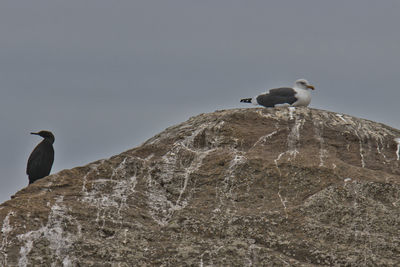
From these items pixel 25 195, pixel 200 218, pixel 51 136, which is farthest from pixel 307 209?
pixel 51 136

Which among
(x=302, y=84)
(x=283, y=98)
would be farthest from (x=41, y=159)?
(x=302, y=84)

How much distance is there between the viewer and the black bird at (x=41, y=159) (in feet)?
56.1

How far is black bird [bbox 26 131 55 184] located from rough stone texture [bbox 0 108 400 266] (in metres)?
3.91

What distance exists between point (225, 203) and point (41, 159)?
6228mm

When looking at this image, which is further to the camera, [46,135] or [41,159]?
[46,135]

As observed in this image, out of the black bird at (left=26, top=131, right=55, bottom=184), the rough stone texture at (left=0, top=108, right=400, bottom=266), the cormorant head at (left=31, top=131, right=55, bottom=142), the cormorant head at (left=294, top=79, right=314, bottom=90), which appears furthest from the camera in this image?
the cormorant head at (left=294, top=79, right=314, bottom=90)

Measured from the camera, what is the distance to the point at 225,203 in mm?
12266

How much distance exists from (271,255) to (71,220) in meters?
2.93

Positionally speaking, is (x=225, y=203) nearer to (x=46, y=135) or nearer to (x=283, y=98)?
(x=283, y=98)

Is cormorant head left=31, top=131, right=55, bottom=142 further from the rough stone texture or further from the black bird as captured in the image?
the rough stone texture

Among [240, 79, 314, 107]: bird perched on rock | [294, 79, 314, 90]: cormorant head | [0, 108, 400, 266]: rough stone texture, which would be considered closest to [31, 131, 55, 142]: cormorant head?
[0, 108, 400, 266]: rough stone texture

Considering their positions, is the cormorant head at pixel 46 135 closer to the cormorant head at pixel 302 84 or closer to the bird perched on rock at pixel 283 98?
the bird perched on rock at pixel 283 98

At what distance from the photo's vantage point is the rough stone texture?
11266mm

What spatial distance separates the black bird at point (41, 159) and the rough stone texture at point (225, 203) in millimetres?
3909
